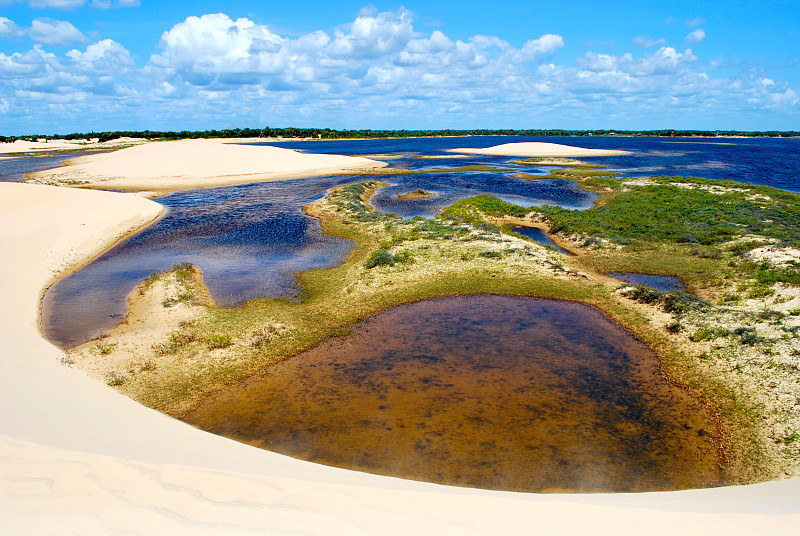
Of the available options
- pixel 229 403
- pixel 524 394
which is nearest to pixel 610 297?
pixel 524 394

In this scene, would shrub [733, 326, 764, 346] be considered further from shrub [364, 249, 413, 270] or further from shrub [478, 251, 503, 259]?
shrub [364, 249, 413, 270]

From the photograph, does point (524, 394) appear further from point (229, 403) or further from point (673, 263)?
point (673, 263)

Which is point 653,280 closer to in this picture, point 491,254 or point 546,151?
point 491,254

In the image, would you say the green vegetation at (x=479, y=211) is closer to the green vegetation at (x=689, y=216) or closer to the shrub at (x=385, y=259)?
the green vegetation at (x=689, y=216)

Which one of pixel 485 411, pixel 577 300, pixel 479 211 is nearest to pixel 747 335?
pixel 577 300

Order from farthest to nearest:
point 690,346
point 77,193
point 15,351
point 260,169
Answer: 1. point 260,169
2. point 77,193
3. point 690,346
4. point 15,351
